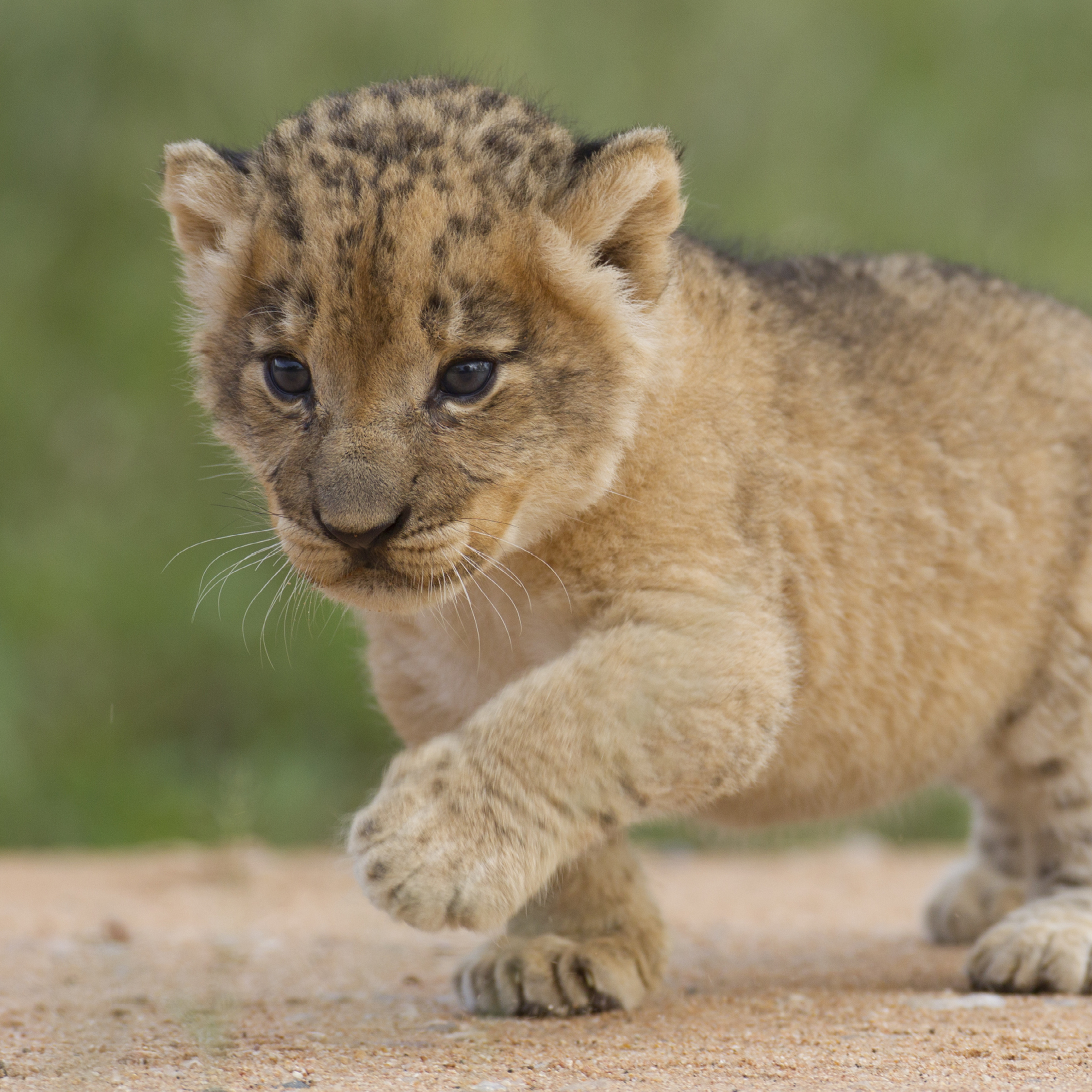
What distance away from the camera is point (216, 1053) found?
3887 mm

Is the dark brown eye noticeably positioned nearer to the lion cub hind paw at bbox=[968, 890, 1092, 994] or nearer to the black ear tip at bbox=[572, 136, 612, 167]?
the black ear tip at bbox=[572, 136, 612, 167]

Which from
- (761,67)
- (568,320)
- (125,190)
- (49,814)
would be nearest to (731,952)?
(568,320)

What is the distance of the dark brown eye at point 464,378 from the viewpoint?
12.9ft

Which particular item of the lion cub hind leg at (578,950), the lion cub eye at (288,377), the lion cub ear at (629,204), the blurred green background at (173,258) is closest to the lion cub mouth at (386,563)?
the lion cub eye at (288,377)

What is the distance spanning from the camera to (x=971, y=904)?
581cm

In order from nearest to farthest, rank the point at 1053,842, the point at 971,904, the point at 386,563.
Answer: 1. the point at 386,563
2. the point at 1053,842
3. the point at 971,904

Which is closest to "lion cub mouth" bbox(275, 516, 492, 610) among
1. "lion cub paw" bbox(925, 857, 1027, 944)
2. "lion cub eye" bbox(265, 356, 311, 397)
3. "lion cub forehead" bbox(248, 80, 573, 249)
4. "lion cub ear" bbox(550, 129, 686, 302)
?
"lion cub eye" bbox(265, 356, 311, 397)

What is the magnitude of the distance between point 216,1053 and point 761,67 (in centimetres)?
949

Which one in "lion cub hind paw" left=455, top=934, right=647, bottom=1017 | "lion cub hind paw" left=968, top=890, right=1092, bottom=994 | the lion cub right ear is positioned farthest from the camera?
"lion cub hind paw" left=968, top=890, right=1092, bottom=994

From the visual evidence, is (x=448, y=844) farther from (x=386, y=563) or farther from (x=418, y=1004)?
(x=418, y=1004)

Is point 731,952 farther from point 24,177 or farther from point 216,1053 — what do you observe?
point 24,177

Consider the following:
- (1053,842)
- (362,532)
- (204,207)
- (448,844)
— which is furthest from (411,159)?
(1053,842)

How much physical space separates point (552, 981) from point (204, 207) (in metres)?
2.31

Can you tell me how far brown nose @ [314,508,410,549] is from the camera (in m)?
3.77
